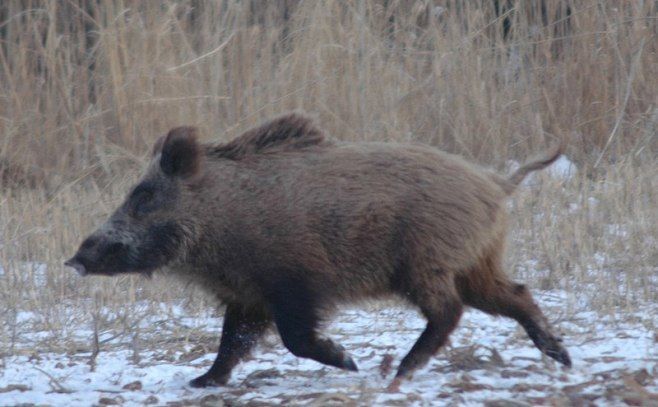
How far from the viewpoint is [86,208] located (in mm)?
6230

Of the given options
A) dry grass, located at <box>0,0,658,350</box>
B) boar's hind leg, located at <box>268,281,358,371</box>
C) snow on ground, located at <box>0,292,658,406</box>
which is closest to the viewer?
snow on ground, located at <box>0,292,658,406</box>

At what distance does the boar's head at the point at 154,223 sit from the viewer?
3.99 metres

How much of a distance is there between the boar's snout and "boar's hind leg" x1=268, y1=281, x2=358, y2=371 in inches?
23.7

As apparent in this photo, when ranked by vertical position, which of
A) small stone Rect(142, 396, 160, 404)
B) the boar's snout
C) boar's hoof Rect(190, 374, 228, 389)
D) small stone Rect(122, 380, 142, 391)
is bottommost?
boar's hoof Rect(190, 374, 228, 389)

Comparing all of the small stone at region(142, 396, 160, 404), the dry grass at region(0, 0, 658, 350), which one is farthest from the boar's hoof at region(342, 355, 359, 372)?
the dry grass at region(0, 0, 658, 350)

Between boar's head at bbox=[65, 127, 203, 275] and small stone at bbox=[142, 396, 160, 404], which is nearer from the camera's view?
small stone at bbox=[142, 396, 160, 404]

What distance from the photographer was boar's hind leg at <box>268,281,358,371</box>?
149 inches

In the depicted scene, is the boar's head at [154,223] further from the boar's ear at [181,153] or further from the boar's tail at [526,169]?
the boar's tail at [526,169]

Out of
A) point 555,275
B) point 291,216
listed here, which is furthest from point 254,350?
point 555,275

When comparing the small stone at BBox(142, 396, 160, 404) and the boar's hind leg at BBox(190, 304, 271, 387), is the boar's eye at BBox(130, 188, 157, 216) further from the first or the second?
the small stone at BBox(142, 396, 160, 404)

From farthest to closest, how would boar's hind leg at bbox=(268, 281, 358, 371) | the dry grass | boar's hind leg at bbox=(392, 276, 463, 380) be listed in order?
the dry grass → boar's hind leg at bbox=(392, 276, 463, 380) → boar's hind leg at bbox=(268, 281, 358, 371)

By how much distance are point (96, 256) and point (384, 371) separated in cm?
111

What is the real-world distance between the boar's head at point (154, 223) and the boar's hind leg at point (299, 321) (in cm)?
42

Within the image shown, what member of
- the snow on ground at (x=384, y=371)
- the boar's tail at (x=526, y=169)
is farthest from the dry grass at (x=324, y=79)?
the snow on ground at (x=384, y=371)
